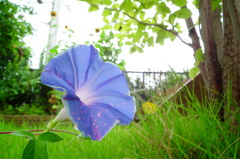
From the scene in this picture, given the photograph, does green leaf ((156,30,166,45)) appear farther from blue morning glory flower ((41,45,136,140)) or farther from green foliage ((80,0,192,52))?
blue morning glory flower ((41,45,136,140))

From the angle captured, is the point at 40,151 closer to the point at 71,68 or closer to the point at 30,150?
the point at 30,150

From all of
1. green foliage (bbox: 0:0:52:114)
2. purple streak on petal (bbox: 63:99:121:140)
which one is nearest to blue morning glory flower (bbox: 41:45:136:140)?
purple streak on petal (bbox: 63:99:121:140)

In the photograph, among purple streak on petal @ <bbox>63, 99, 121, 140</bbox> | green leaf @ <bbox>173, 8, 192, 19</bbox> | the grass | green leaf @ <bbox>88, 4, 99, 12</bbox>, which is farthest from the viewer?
green leaf @ <bbox>88, 4, 99, 12</bbox>

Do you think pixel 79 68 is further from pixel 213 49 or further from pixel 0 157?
pixel 213 49

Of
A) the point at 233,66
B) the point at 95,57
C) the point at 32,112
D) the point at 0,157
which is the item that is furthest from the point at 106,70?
the point at 32,112

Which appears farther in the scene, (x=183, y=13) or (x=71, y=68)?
(x=183, y=13)

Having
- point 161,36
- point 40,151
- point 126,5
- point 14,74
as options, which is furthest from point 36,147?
point 14,74

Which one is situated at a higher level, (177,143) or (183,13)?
(183,13)
